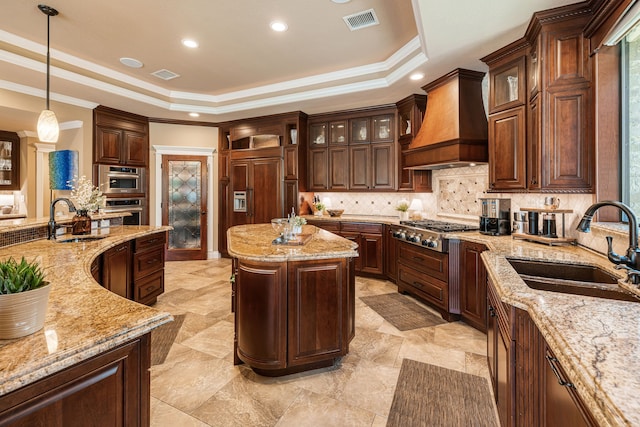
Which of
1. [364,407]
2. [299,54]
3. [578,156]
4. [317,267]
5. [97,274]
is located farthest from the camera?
[299,54]

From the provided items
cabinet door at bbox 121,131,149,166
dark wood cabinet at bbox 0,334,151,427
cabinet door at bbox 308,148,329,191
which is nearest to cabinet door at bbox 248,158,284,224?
cabinet door at bbox 308,148,329,191

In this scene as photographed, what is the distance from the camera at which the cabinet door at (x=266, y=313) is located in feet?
7.09

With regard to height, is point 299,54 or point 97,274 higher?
point 299,54

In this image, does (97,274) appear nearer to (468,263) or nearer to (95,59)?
(95,59)

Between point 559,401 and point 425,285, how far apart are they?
261 centimetres

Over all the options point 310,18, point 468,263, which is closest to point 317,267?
point 468,263

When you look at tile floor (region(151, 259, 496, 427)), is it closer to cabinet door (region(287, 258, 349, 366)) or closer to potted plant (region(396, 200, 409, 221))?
cabinet door (region(287, 258, 349, 366))

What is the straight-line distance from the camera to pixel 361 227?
486cm

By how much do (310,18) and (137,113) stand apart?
4.08m

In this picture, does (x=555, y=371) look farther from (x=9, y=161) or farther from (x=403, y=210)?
(x=9, y=161)

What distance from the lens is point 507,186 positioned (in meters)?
3.04

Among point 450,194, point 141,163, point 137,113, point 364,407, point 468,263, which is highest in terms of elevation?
point 137,113

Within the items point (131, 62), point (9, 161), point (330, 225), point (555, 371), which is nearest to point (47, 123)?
point (131, 62)

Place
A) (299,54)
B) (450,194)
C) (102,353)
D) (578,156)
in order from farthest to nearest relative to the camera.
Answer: (450,194) < (299,54) < (578,156) < (102,353)
